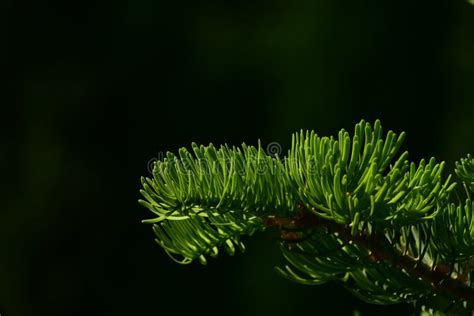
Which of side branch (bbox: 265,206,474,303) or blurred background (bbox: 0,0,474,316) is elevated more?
blurred background (bbox: 0,0,474,316)

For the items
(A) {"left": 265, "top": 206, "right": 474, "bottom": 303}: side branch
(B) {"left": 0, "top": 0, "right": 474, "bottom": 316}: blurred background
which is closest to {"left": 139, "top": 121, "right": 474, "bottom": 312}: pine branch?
(A) {"left": 265, "top": 206, "right": 474, "bottom": 303}: side branch

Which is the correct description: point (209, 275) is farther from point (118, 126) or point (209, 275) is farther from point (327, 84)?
point (327, 84)

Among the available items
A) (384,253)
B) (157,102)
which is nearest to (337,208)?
(384,253)

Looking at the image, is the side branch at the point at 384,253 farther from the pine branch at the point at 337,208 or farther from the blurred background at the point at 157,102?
the blurred background at the point at 157,102

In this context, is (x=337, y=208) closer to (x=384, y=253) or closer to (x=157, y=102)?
(x=384, y=253)

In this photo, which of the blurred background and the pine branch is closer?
the pine branch

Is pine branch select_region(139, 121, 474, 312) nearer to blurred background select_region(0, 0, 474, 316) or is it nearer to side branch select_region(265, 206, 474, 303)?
side branch select_region(265, 206, 474, 303)

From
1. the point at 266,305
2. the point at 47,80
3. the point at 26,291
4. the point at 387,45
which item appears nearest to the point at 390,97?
the point at 387,45
